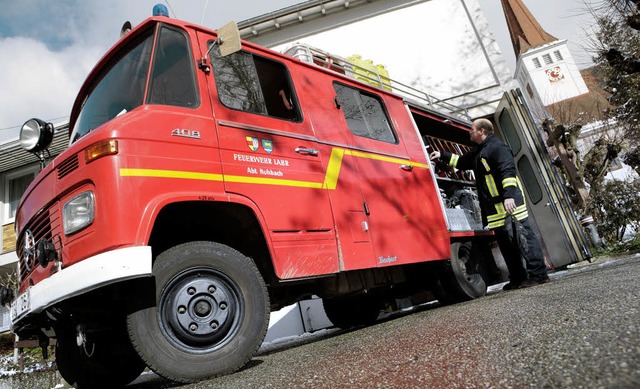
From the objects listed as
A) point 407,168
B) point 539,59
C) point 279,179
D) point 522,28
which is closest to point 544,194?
point 407,168

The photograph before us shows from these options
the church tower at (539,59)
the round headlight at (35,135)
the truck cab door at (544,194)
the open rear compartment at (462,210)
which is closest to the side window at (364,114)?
the open rear compartment at (462,210)

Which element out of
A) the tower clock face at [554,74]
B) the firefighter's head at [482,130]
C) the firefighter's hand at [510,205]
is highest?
the tower clock face at [554,74]

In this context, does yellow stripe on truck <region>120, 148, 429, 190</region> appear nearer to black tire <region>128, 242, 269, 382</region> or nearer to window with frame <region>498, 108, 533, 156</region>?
black tire <region>128, 242, 269, 382</region>

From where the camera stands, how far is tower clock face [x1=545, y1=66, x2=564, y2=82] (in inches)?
2409

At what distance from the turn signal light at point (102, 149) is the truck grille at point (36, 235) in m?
0.48

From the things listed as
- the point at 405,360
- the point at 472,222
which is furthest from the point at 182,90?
the point at 472,222

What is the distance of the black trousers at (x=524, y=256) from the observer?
4914mm

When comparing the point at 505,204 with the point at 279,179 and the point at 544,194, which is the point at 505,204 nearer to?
the point at 544,194

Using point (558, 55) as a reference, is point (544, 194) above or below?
below

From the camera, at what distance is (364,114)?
14.4 ft

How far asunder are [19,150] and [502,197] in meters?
12.2

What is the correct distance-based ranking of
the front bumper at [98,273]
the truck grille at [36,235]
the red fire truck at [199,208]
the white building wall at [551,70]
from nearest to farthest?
the front bumper at [98,273] → the red fire truck at [199,208] → the truck grille at [36,235] → the white building wall at [551,70]

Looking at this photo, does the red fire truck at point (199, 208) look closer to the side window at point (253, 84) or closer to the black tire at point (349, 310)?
the side window at point (253, 84)

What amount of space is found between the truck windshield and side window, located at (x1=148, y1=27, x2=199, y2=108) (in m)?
0.08
